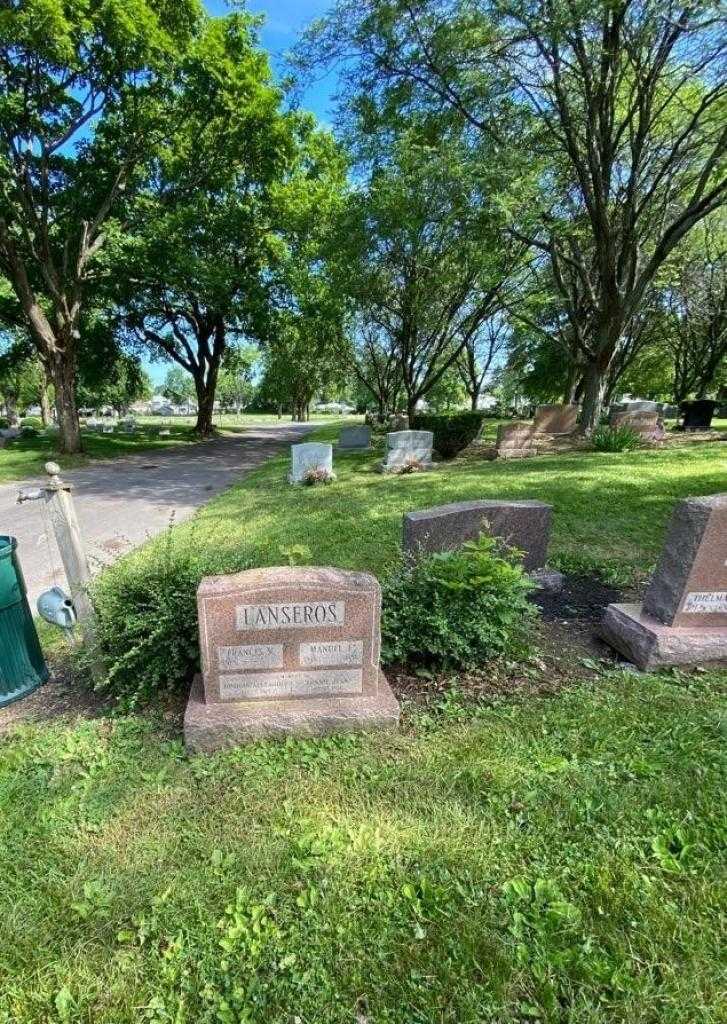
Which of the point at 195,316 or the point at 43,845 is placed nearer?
the point at 43,845

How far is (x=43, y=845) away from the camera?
2.03 meters

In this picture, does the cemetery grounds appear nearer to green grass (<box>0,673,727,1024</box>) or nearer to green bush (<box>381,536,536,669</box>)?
green grass (<box>0,673,727,1024</box>)

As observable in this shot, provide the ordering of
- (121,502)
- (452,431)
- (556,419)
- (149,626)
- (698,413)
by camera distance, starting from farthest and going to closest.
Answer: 1. (698,413)
2. (556,419)
3. (452,431)
4. (121,502)
5. (149,626)

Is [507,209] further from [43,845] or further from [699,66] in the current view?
[43,845]

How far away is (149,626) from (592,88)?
13.0m

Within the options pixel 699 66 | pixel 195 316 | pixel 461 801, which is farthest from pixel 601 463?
pixel 195 316

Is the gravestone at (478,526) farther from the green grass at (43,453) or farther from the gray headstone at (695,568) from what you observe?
the green grass at (43,453)

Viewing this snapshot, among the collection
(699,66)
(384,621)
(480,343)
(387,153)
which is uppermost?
(699,66)

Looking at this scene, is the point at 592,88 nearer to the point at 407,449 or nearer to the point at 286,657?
the point at 407,449

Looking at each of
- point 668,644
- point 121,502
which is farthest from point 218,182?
point 668,644

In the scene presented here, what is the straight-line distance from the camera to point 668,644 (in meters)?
3.21

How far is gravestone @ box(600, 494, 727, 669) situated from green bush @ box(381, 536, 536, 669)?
0.81m

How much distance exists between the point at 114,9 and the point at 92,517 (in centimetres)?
1019

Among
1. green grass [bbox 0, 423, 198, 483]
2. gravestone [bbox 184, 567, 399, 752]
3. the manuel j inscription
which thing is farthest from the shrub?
green grass [bbox 0, 423, 198, 483]
